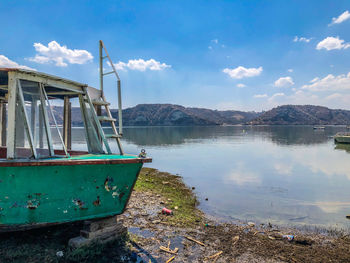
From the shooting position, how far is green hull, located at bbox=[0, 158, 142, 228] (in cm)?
527

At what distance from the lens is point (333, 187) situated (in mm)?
16922

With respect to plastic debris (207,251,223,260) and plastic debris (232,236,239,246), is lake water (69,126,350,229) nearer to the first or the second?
plastic debris (232,236,239,246)

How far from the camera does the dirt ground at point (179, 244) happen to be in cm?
595

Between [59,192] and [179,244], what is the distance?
3.81 meters

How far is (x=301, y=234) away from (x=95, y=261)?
24.5 feet

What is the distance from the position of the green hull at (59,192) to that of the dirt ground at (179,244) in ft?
2.91

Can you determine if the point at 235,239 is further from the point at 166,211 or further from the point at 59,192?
the point at 59,192

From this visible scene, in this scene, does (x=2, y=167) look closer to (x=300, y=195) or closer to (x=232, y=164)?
(x=300, y=195)

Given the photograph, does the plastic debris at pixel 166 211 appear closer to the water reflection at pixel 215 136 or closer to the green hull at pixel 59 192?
the green hull at pixel 59 192

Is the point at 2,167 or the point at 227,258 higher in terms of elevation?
the point at 2,167

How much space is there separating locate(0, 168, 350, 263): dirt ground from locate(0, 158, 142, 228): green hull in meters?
0.89

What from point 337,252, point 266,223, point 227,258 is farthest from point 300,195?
point 227,258

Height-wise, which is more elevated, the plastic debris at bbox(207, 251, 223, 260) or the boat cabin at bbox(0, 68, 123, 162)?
the boat cabin at bbox(0, 68, 123, 162)

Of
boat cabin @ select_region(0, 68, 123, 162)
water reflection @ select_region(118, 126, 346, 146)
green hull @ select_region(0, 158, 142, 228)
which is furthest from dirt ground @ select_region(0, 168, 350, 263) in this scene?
water reflection @ select_region(118, 126, 346, 146)
